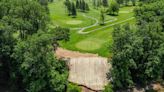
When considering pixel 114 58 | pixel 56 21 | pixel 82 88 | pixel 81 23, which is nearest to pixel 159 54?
pixel 114 58

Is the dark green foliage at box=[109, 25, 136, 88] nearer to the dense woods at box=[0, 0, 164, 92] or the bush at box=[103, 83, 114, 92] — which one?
the dense woods at box=[0, 0, 164, 92]

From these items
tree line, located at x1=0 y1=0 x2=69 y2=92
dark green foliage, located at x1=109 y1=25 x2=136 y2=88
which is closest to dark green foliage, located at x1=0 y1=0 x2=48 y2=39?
tree line, located at x1=0 y1=0 x2=69 y2=92

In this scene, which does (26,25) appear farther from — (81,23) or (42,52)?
(81,23)

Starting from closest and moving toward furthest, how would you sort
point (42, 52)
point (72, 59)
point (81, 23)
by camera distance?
1. point (42, 52)
2. point (72, 59)
3. point (81, 23)

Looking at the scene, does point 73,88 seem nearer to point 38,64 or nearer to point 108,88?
point 108,88

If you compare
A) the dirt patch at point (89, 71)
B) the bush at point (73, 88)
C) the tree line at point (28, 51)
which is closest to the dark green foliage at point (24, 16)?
the tree line at point (28, 51)

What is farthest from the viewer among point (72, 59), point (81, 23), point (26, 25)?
point (81, 23)

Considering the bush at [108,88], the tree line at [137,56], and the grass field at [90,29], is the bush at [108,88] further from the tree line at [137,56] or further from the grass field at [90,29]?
the grass field at [90,29]

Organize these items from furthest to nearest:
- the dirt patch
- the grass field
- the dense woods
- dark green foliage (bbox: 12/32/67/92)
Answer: the grass field
the dirt patch
the dense woods
dark green foliage (bbox: 12/32/67/92)

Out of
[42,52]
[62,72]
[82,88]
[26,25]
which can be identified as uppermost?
[26,25]

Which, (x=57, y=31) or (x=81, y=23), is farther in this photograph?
(x=81, y=23)
